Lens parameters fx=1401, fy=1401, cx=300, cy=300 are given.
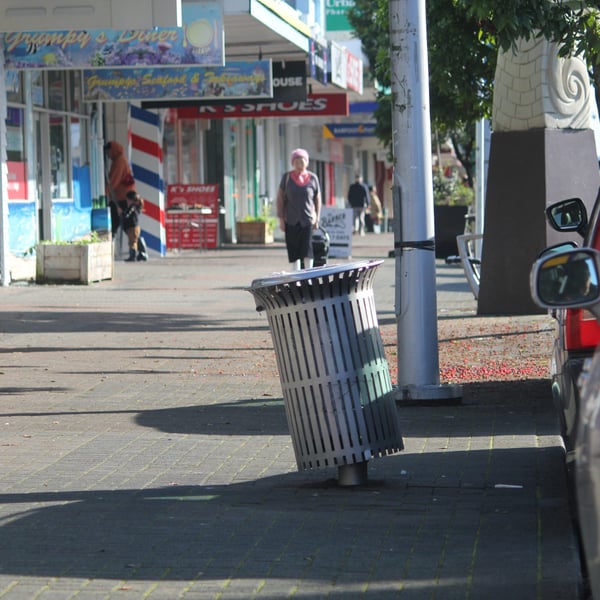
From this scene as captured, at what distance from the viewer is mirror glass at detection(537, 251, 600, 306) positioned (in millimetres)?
4289

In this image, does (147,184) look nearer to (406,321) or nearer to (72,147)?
(72,147)

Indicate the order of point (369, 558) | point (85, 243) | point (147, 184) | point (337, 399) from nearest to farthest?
point (369, 558)
point (337, 399)
point (85, 243)
point (147, 184)

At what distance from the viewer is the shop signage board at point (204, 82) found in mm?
22266

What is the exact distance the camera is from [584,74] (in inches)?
596

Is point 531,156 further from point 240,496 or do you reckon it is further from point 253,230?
point 253,230

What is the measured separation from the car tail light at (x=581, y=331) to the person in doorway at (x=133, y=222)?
1949 centimetres

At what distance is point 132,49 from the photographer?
19.3 metres

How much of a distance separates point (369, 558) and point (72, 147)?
1951 centimetres

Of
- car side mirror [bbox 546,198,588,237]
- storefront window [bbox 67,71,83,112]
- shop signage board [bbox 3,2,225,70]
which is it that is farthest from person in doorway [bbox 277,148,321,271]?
storefront window [bbox 67,71,83,112]

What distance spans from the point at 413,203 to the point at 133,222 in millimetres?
16484

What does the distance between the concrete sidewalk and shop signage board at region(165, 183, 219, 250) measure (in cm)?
1867

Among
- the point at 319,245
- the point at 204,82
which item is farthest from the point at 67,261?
the point at 319,245

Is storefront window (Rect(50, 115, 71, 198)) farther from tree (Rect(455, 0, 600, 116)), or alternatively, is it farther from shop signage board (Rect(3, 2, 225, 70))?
tree (Rect(455, 0, 600, 116))

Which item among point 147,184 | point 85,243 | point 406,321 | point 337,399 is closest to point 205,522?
point 337,399
